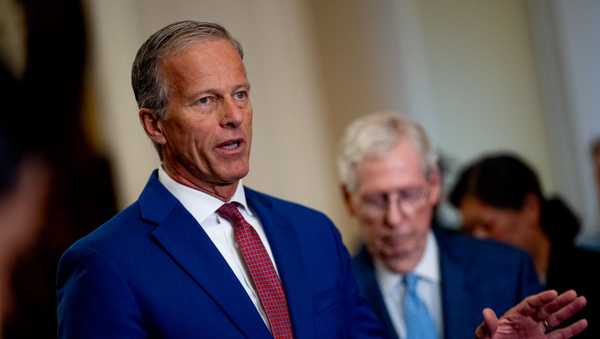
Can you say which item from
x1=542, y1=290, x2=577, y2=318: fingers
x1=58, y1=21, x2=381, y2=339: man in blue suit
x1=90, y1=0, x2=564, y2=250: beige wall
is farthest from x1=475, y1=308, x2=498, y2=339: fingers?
x1=90, y1=0, x2=564, y2=250: beige wall

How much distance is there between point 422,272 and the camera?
2574mm

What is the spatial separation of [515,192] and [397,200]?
790 mm

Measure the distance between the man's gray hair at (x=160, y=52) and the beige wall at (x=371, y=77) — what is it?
8.85ft

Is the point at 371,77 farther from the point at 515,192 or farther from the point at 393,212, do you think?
the point at 393,212

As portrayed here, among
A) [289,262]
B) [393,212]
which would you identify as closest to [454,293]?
[393,212]

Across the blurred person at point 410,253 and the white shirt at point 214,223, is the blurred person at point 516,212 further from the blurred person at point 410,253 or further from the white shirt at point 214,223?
the white shirt at point 214,223

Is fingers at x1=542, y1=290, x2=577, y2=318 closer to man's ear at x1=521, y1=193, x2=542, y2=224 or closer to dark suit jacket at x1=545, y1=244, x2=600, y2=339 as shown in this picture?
dark suit jacket at x1=545, y1=244, x2=600, y2=339

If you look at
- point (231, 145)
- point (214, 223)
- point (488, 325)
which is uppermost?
point (231, 145)

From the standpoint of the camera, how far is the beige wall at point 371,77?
15.3ft

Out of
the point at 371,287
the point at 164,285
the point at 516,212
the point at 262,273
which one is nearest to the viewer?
the point at 164,285

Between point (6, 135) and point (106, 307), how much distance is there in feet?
8.51

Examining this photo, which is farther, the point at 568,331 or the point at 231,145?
the point at 568,331

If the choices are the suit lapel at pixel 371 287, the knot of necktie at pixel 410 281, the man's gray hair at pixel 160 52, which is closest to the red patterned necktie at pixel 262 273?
the man's gray hair at pixel 160 52

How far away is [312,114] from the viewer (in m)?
5.10
